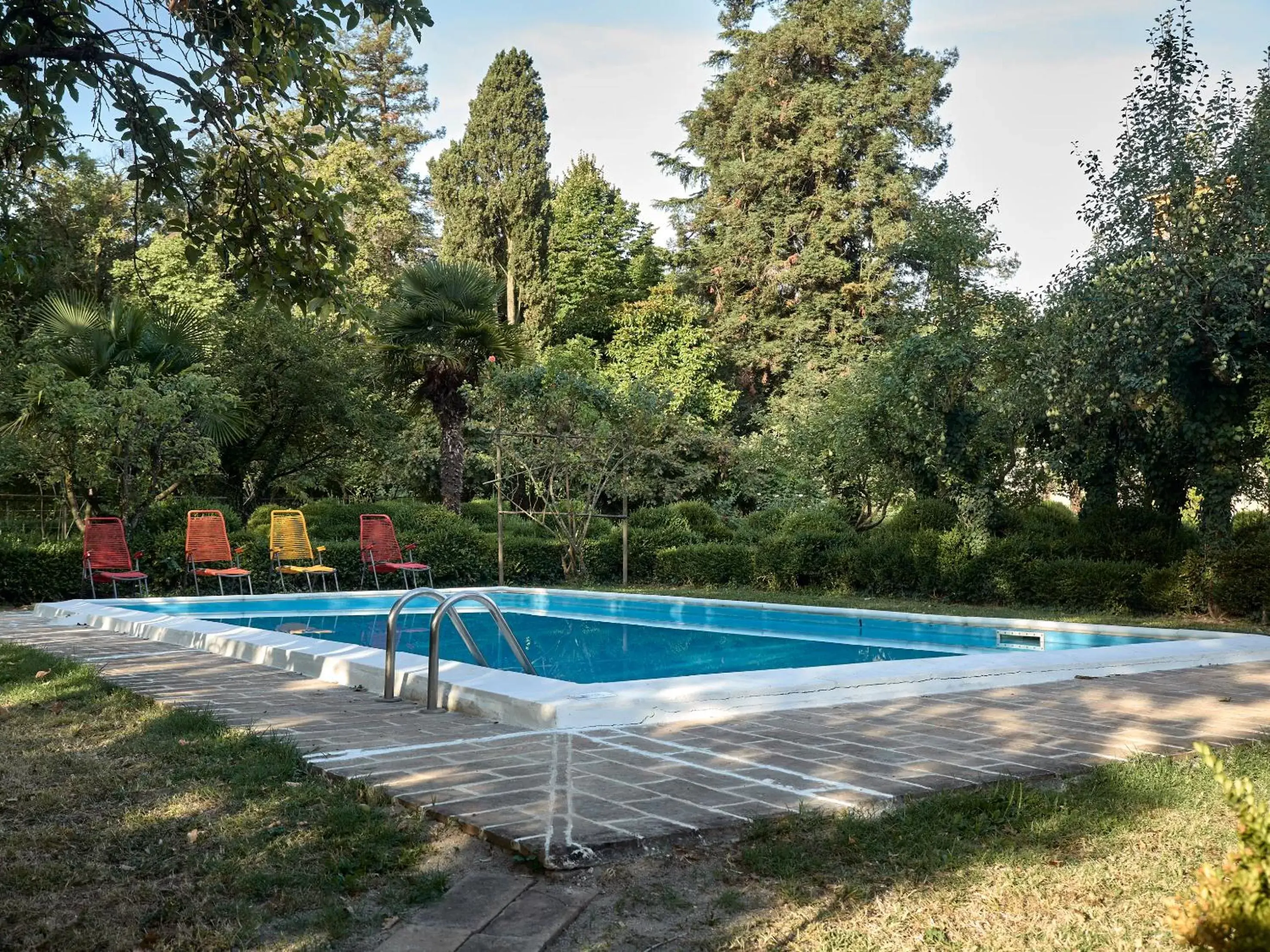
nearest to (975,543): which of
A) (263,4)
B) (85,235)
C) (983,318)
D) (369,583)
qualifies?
(983,318)

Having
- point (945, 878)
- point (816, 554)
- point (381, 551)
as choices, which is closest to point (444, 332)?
point (381, 551)

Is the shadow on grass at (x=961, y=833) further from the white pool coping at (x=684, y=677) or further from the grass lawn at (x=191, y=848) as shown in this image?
the white pool coping at (x=684, y=677)

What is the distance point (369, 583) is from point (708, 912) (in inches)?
518

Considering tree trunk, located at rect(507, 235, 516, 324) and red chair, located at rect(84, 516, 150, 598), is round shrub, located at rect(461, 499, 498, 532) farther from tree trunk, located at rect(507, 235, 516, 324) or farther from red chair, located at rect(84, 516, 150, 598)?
tree trunk, located at rect(507, 235, 516, 324)

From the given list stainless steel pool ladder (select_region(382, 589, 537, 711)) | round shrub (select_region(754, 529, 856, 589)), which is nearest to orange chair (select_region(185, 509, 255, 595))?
round shrub (select_region(754, 529, 856, 589))

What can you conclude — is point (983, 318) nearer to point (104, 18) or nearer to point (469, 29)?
point (469, 29)

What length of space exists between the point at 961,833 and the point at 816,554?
1165 centimetres

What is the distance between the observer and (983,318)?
1505cm

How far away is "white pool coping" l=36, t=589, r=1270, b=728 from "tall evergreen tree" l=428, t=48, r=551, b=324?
20.6 metres

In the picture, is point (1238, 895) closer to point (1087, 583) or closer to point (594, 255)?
point (1087, 583)

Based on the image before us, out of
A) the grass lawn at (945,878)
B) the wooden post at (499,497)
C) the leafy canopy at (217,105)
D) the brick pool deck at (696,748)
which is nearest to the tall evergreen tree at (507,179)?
the wooden post at (499,497)

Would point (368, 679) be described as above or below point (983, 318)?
below

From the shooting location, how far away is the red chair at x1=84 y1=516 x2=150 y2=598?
12570mm

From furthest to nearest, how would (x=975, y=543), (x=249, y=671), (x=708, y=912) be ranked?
(x=975, y=543) < (x=249, y=671) < (x=708, y=912)
